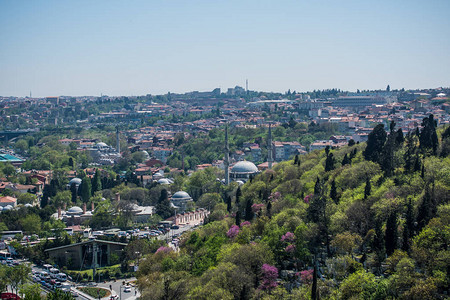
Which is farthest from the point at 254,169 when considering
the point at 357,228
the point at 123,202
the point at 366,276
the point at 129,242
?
the point at 366,276

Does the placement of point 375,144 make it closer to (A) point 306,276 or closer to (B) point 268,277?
(B) point 268,277

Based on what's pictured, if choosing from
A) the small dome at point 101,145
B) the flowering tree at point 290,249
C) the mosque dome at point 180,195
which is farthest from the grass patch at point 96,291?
the small dome at point 101,145

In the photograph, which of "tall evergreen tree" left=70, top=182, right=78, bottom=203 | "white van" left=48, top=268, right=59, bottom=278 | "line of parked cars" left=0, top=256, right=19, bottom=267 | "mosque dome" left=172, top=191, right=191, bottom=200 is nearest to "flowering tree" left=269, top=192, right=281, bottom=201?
"white van" left=48, top=268, right=59, bottom=278

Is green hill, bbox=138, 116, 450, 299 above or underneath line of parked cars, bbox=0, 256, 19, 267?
above

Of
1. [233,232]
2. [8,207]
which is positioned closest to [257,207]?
[233,232]

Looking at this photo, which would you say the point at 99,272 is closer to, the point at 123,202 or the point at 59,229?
the point at 59,229

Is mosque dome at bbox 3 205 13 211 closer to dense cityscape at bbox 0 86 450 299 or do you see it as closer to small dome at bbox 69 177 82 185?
dense cityscape at bbox 0 86 450 299
